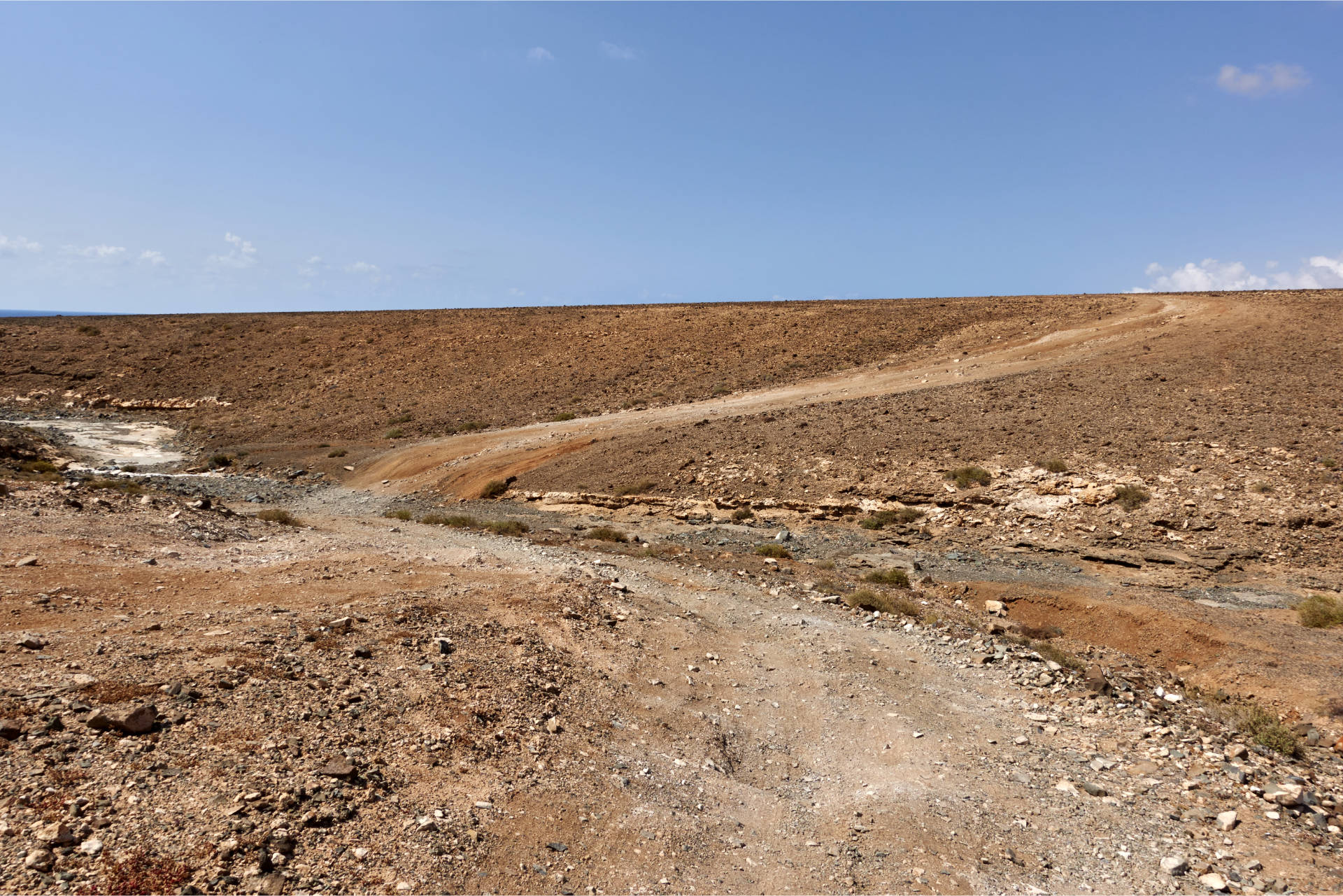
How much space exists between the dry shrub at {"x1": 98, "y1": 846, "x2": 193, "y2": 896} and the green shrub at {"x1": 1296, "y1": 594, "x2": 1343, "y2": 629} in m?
16.4

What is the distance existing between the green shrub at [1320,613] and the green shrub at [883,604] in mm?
6435

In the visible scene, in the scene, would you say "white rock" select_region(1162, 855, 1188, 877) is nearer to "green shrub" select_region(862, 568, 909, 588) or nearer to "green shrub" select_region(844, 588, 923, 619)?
"green shrub" select_region(844, 588, 923, 619)

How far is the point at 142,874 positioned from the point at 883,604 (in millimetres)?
12206

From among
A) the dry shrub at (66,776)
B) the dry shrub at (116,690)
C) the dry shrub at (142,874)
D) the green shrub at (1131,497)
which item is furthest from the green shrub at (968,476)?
the dry shrub at (66,776)

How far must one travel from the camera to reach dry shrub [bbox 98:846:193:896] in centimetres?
486

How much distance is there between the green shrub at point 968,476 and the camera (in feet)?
66.9

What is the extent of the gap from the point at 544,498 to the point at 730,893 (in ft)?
60.6

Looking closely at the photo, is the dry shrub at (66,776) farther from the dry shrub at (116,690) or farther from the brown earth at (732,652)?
the dry shrub at (116,690)

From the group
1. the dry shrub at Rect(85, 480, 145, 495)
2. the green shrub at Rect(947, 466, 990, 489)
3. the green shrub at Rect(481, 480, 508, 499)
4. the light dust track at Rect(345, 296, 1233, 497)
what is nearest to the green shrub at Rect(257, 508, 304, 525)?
the dry shrub at Rect(85, 480, 145, 495)

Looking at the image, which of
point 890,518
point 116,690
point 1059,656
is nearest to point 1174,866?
point 1059,656

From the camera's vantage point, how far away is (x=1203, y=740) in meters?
9.21

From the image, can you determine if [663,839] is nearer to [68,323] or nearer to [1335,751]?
[1335,751]

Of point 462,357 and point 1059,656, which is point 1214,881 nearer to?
point 1059,656

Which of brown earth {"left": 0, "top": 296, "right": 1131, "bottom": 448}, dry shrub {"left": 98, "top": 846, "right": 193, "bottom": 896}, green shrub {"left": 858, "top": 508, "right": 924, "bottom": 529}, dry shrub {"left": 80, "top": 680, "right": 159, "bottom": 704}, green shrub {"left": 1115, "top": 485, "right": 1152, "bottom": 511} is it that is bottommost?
green shrub {"left": 858, "top": 508, "right": 924, "bottom": 529}
